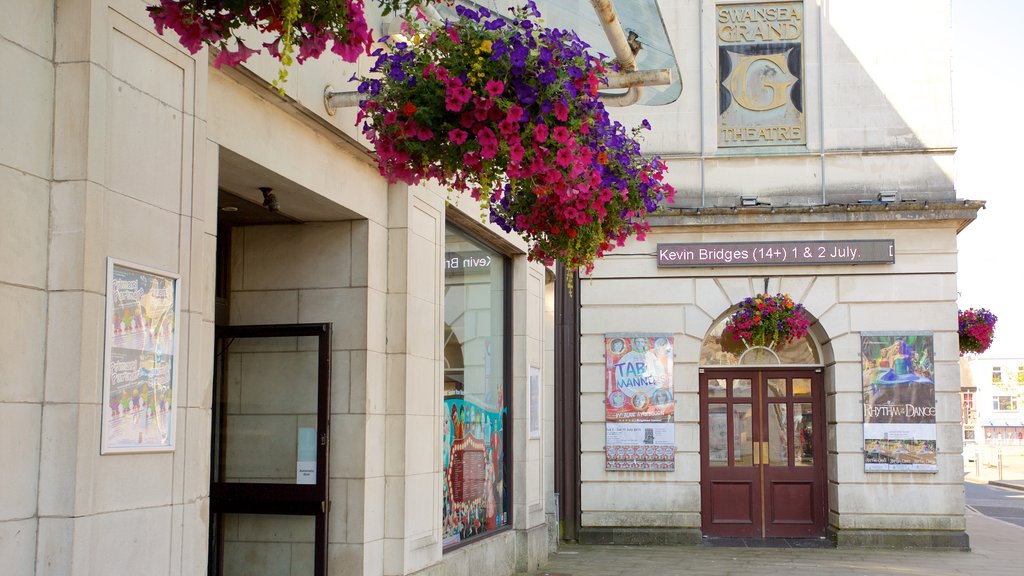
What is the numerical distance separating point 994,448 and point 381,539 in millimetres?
54535

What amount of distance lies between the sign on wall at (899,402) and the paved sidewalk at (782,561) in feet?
4.47

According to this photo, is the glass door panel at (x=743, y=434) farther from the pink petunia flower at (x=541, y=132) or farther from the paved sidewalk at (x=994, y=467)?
the paved sidewalk at (x=994, y=467)

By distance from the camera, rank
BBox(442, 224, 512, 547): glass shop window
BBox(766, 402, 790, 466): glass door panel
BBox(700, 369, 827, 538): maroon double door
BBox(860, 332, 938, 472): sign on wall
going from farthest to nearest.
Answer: BBox(766, 402, 790, 466): glass door panel
BBox(700, 369, 827, 538): maroon double door
BBox(860, 332, 938, 472): sign on wall
BBox(442, 224, 512, 547): glass shop window

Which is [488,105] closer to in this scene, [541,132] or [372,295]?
[541,132]

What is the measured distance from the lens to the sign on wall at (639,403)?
17484 millimetres

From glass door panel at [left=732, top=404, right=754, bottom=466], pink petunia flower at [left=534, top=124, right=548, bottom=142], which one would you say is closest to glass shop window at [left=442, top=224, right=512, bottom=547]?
pink petunia flower at [left=534, top=124, right=548, bottom=142]

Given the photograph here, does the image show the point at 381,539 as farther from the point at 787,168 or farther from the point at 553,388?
the point at 787,168

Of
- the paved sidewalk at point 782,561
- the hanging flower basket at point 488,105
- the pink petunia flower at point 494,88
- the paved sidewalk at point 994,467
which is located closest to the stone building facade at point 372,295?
the paved sidewalk at point 782,561

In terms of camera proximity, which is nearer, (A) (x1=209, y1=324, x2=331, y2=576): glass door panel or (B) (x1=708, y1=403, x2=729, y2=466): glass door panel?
(A) (x1=209, y1=324, x2=331, y2=576): glass door panel

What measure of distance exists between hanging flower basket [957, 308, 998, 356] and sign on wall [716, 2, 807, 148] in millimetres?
3884

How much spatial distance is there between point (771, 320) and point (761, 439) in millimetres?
2099

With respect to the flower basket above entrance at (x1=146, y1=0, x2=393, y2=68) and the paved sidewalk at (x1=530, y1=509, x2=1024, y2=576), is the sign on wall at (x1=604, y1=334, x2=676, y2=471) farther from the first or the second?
the flower basket above entrance at (x1=146, y1=0, x2=393, y2=68)

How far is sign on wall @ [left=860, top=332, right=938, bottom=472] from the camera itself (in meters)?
16.9

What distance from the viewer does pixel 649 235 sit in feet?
58.8
